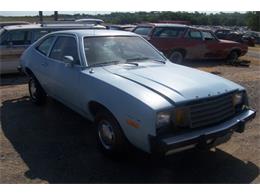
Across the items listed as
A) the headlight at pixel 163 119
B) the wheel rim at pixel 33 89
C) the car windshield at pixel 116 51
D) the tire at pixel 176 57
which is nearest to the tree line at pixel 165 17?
the tire at pixel 176 57

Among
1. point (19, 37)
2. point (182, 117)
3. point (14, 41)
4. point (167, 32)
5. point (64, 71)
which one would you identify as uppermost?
point (167, 32)

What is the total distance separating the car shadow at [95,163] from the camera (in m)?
3.80

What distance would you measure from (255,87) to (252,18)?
57123 millimetres

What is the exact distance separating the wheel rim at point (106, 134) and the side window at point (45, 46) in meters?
2.36

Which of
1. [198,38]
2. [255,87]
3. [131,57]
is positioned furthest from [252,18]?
[131,57]

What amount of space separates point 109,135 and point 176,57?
8.94 meters

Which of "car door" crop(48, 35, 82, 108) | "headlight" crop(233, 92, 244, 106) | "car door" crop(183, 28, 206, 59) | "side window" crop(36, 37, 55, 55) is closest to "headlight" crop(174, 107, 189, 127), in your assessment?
"headlight" crop(233, 92, 244, 106)

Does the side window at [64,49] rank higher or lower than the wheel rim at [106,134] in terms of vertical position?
higher

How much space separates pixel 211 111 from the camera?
3873 millimetres

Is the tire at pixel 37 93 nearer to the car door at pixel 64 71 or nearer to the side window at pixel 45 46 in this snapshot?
the side window at pixel 45 46

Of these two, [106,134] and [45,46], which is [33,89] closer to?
[45,46]

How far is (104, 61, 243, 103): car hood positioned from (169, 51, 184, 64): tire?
7577 mm

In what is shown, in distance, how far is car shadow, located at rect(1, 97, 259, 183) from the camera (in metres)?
3.80

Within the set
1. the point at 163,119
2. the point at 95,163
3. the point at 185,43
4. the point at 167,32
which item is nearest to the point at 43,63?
the point at 95,163
